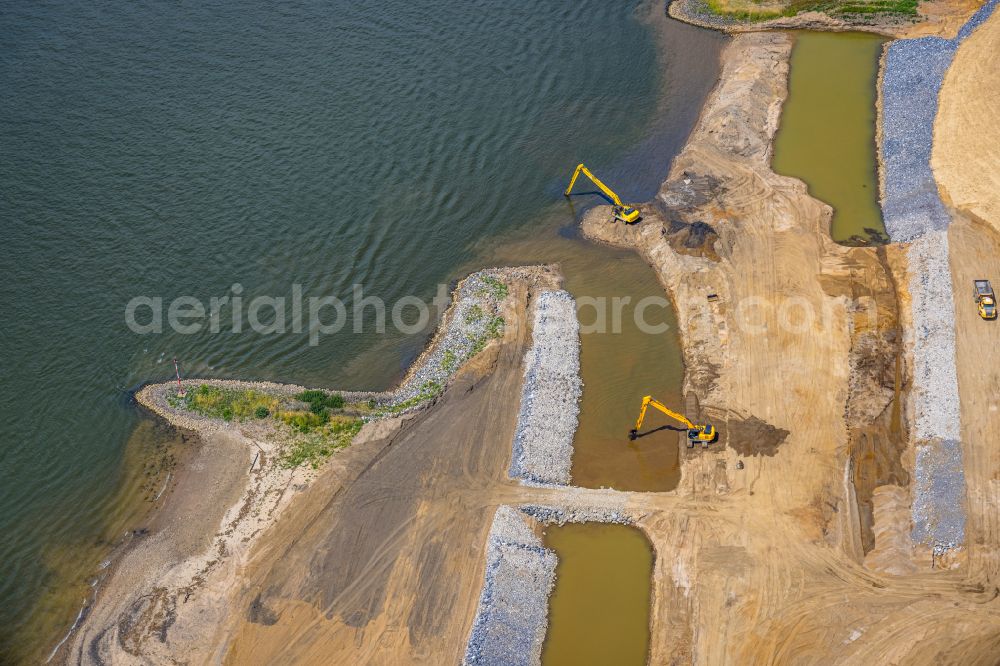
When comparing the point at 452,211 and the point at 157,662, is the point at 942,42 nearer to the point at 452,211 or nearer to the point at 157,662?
the point at 452,211

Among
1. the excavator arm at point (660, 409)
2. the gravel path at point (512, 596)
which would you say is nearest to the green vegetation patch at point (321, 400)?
the gravel path at point (512, 596)

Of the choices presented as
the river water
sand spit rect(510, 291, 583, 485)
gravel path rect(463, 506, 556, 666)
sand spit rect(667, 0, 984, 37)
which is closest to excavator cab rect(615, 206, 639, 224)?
the river water

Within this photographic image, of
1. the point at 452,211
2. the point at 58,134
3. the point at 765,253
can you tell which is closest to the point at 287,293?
the point at 452,211

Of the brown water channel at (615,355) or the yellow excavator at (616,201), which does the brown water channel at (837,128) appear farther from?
the brown water channel at (615,355)

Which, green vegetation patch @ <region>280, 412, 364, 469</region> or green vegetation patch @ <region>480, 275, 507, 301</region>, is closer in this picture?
green vegetation patch @ <region>280, 412, 364, 469</region>

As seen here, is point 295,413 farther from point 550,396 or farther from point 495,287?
point 495,287

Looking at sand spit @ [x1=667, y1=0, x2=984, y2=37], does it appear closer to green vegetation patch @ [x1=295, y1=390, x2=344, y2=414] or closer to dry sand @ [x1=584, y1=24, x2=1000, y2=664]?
dry sand @ [x1=584, y1=24, x2=1000, y2=664]

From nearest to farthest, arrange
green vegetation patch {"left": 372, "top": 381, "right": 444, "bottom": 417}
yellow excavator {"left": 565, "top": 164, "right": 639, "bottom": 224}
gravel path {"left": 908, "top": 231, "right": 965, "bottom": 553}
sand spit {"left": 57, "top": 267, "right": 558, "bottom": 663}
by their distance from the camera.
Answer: sand spit {"left": 57, "top": 267, "right": 558, "bottom": 663}
gravel path {"left": 908, "top": 231, "right": 965, "bottom": 553}
green vegetation patch {"left": 372, "top": 381, "right": 444, "bottom": 417}
yellow excavator {"left": 565, "top": 164, "right": 639, "bottom": 224}
